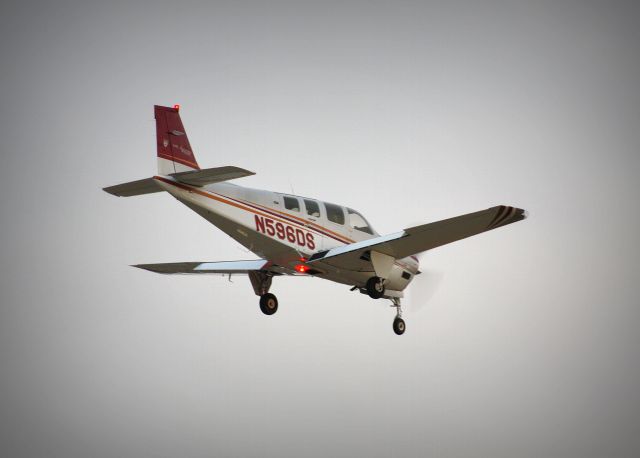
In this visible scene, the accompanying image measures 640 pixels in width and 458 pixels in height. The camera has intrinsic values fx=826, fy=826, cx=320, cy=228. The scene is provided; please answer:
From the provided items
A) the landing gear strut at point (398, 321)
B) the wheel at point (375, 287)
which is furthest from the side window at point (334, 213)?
the landing gear strut at point (398, 321)

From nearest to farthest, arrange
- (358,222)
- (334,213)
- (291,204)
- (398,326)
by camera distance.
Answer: (291,204) < (334,213) < (358,222) < (398,326)

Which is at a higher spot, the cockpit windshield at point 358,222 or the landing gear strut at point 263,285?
the cockpit windshield at point 358,222

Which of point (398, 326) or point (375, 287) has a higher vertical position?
point (375, 287)

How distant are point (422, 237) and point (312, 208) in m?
3.02

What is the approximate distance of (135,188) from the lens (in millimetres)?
18938

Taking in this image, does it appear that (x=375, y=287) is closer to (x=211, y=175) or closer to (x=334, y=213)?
(x=334, y=213)

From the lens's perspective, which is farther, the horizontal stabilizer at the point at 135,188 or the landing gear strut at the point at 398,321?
the landing gear strut at the point at 398,321

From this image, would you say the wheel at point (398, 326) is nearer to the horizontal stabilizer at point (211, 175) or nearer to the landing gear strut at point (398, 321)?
the landing gear strut at point (398, 321)

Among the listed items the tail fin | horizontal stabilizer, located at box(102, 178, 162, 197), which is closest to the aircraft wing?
the tail fin

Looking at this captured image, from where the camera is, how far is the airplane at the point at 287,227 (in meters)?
19.1

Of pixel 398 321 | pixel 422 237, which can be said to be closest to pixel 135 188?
pixel 422 237

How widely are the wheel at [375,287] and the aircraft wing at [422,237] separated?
49 cm

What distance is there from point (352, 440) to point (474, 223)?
203ft

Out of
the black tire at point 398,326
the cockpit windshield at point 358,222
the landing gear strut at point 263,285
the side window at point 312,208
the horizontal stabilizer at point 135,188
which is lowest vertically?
the black tire at point 398,326
